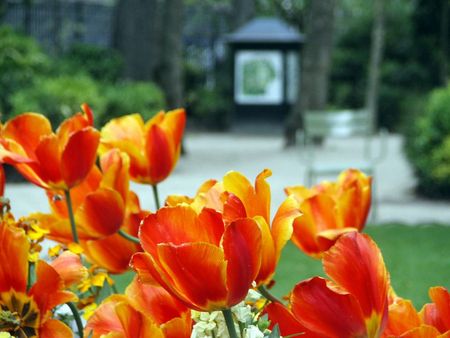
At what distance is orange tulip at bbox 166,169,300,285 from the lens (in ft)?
3.67

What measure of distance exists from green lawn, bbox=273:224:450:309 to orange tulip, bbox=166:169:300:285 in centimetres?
627

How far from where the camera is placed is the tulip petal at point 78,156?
143 cm

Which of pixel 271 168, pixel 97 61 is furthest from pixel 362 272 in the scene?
pixel 97 61

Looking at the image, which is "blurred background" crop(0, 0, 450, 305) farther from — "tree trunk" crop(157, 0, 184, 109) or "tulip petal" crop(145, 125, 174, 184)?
"tulip petal" crop(145, 125, 174, 184)

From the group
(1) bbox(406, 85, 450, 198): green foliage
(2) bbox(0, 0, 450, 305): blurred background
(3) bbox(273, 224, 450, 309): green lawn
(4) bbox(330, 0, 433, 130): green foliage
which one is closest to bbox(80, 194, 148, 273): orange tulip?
(3) bbox(273, 224, 450, 309): green lawn

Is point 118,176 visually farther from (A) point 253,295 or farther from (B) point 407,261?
(B) point 407,261

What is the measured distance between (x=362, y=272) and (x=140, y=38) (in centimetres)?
2345

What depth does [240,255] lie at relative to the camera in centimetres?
104

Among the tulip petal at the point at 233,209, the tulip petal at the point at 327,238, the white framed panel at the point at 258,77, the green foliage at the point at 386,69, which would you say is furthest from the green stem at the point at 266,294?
the green foliage at the point at 386,69

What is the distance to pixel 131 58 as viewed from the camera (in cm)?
2459

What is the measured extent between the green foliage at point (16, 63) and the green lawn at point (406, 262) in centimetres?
728

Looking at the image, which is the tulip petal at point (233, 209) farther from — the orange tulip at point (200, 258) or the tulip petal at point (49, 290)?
the tulip petal at point (49, 290)

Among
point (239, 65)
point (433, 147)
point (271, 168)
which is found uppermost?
point (433, 147)

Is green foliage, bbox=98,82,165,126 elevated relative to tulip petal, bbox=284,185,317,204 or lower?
lower
